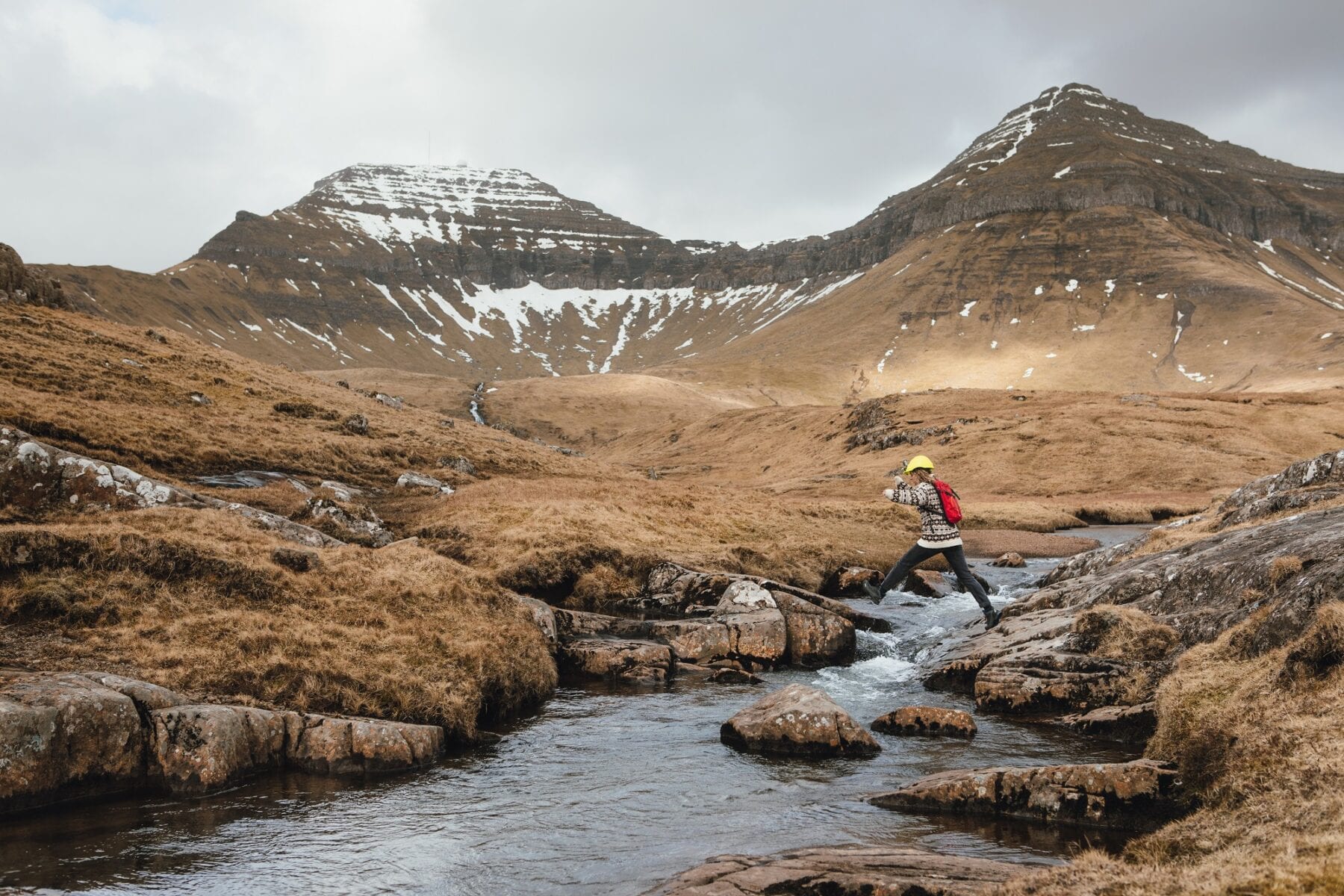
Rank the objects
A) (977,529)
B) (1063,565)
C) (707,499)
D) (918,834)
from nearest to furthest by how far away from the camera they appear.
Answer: (918,834), (1063,565), (707,499), (977,529)

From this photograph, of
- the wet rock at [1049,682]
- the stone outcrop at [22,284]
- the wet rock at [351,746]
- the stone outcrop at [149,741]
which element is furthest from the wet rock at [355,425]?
the wet rock at [1049,682]

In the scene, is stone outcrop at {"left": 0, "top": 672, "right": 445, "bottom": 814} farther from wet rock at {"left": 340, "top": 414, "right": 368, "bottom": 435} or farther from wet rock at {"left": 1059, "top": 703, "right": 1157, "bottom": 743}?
wet rock at {"left": 340, "top": 414, "right": 368, "bottom": 435}

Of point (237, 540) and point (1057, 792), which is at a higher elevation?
point (237, 540)

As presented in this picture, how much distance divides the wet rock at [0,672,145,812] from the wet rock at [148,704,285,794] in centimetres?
28

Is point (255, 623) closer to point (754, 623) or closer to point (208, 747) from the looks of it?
point (208, 747)

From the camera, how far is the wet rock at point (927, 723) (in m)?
16.2

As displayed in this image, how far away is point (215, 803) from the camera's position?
1208 cm

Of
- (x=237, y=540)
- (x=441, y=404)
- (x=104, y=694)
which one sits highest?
(x=441, y=404)

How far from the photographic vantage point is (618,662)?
21.4 metres

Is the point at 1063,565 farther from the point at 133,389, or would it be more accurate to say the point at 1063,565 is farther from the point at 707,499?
the point at 133,389

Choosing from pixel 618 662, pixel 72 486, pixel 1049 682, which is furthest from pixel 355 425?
pixel 1049 682

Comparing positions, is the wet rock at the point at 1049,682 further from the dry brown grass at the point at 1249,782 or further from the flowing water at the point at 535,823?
the dry brown grass at the point at 1249,782

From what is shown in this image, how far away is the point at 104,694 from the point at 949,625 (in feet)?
77.2

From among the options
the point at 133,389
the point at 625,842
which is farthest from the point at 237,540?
the point at 133,389
